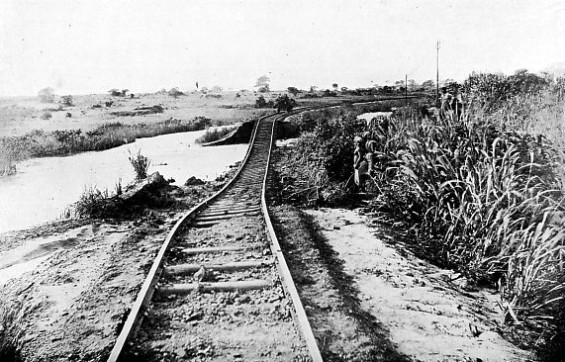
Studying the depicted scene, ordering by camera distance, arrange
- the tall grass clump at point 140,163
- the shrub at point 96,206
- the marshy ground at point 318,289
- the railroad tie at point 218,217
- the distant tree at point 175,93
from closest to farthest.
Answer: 1. the marshy ground at point 318,289
2. the distant tree at point 175,93
3. the tall grass clump at point 140,163
4. the railroad tie at point 218,217
5. the shrub at point 96,206

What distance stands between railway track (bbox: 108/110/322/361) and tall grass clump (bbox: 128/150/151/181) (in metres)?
1.45

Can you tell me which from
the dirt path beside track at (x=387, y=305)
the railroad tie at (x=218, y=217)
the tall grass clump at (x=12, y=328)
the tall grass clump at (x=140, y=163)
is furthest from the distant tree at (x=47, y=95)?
the dirt path beside track at (x=387, y=305)

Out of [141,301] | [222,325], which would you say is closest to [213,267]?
[141,301]

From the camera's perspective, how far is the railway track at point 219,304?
342 centimetres

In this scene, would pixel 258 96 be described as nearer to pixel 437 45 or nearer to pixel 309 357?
pixel 437 45

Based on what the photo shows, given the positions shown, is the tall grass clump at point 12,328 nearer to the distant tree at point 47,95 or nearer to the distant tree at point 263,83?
the distant tree at point 47,95

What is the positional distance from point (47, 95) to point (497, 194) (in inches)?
221

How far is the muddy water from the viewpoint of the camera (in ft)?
16.3

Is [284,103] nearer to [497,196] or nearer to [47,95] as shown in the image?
[47,95]

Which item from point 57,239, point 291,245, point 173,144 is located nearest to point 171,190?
point 173,144

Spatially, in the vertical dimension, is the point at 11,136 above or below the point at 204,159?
above

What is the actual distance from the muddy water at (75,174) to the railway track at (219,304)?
160 centimetres

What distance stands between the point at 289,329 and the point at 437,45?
390cm

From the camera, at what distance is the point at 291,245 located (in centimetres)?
605
